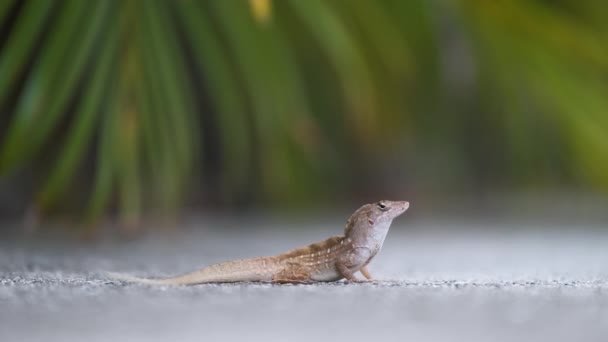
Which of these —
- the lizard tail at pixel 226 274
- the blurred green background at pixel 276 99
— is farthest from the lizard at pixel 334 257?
the blurred green background at pixel 276 99

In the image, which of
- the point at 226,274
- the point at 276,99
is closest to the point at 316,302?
the point at 226,274

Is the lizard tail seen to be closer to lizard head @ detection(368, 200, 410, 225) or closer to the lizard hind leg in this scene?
the lizard hind leg

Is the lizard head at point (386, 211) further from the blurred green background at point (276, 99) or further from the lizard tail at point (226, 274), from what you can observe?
the blurred green background at point (276, 99)

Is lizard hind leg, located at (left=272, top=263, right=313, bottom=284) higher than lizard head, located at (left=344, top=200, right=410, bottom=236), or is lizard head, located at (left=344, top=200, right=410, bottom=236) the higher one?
lizard head, located at (left=344, top=200, right=410, bottom=236)

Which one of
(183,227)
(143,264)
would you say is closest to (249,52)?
(143,264)

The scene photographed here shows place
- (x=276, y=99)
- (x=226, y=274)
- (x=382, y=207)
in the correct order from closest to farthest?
(x=226, y=274), (x=382, y=207), (x=276, y=99)

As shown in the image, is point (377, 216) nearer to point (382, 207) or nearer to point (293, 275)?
point (382, 207)

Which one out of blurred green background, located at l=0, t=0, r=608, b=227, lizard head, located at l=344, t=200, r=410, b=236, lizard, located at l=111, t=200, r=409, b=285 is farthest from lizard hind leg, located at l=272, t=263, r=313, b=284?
blurred green background, located at l=0, t=0, r=608, b=227

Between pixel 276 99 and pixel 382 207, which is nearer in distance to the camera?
pixel 382 207
